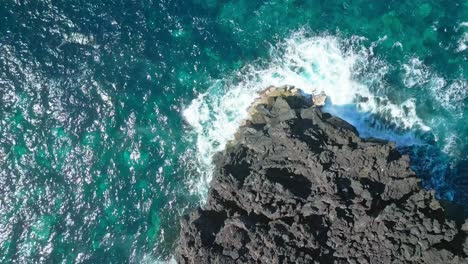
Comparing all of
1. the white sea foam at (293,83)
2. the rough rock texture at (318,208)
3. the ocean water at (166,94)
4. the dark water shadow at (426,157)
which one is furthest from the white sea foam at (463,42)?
the rough rock texture at (318,208)

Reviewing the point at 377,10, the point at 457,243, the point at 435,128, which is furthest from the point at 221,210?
the point at 377,10

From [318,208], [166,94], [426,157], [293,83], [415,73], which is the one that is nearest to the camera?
[318,208]

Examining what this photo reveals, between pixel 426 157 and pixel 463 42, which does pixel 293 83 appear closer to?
pixel 426 157

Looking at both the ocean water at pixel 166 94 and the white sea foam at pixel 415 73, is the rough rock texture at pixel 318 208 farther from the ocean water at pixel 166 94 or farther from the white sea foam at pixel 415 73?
the white sea foam at pixel 415 73

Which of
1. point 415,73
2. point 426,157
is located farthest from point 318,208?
point 415,73

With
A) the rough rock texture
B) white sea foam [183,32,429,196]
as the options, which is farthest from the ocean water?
the rough rock texture
